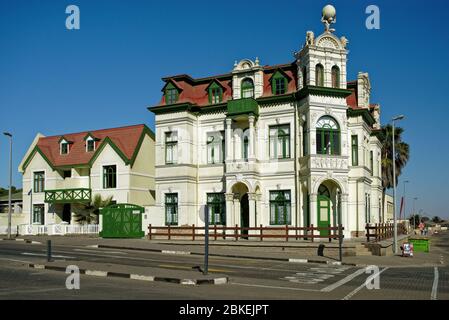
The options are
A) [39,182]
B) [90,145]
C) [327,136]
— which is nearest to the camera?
[327,136]

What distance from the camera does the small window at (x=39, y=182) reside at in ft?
156

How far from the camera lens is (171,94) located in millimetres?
38188

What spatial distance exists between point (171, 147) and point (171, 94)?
4.12m

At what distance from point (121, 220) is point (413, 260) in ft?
68.3

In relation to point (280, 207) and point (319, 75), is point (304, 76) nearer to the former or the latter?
point (319, 75)

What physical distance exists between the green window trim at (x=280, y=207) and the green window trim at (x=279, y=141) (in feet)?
8.36

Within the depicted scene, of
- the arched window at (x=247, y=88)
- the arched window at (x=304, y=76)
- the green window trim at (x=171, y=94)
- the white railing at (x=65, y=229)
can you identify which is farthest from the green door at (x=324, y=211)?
the white railing at (x=65, y=229)

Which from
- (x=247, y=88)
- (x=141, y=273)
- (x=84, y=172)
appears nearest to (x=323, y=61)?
(x=247, y=88)

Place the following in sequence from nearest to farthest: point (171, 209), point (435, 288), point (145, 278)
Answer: point (435, 288) < point (145, 278) < point (171, 209)

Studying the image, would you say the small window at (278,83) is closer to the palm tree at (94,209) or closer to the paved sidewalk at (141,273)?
the palm tree at (94,209)

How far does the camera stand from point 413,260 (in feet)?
85.1

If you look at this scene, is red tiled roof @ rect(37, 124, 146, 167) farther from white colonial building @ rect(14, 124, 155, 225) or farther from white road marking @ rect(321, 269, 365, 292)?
white road marking @ rect(321, 269, 365, 292)
